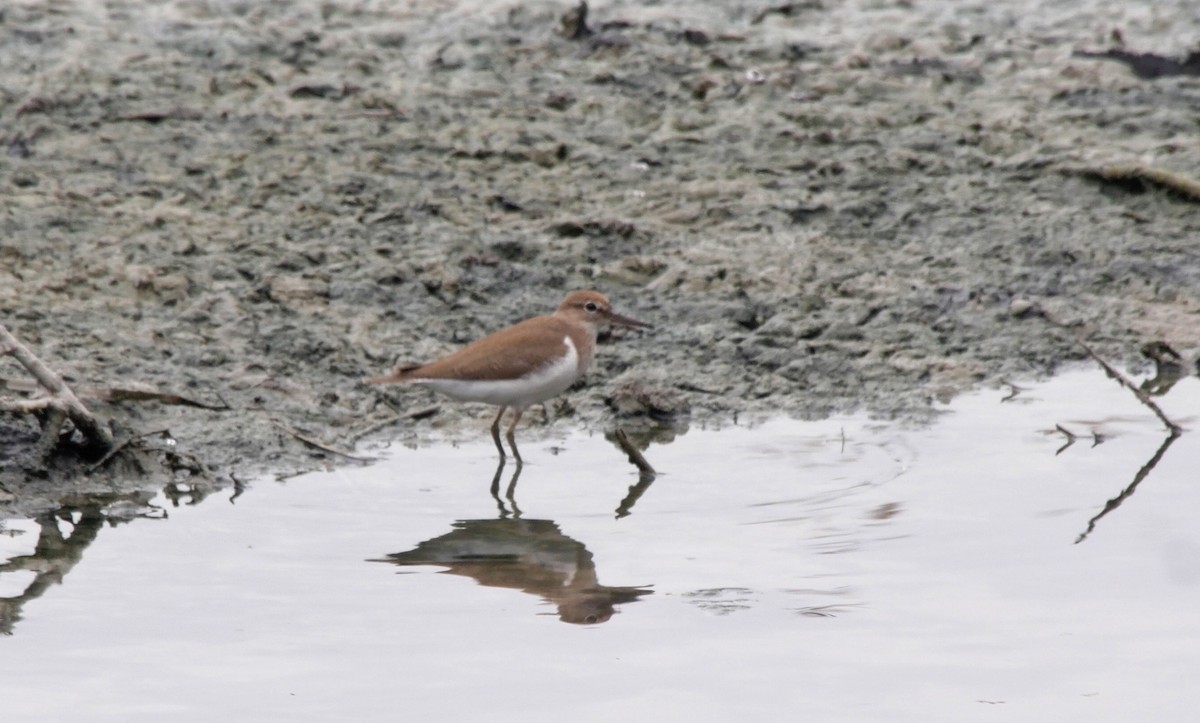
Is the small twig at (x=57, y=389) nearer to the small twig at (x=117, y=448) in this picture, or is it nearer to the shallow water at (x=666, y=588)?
the small twig at (x=117, y=448)

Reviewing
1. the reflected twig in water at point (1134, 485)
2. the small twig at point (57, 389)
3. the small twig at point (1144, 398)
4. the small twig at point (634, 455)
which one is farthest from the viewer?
the small twig at point (1144, 398)

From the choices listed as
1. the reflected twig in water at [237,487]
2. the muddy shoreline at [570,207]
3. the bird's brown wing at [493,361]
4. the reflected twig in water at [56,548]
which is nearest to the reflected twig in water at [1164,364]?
the muddy shoreline at [570,207]

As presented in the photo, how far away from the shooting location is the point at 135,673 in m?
5.56

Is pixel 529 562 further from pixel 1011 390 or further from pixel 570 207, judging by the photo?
pixel 570 207

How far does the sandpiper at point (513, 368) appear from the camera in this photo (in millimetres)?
7766

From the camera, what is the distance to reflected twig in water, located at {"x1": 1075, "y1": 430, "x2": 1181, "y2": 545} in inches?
270

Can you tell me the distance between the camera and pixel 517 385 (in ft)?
25.7

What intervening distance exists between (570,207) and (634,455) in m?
3.01

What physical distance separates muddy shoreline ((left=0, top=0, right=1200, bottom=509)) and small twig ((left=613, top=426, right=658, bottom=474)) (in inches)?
25.7

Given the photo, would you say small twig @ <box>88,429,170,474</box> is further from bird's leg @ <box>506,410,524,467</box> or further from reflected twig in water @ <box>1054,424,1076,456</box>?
reflected twig in water @ <box>1054,424,1076,456</box>

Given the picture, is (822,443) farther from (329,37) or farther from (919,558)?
(329,37)

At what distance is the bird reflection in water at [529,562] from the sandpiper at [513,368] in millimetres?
909

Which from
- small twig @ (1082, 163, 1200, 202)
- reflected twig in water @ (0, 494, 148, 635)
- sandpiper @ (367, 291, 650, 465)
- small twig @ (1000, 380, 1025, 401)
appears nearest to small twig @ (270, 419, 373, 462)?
sandpiper @ (367, 291, 650, 465)

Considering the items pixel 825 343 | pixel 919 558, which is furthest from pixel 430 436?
pixel 919 558
